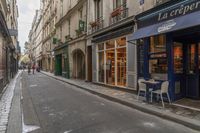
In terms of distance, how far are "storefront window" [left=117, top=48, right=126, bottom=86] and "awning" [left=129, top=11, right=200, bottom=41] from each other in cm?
366

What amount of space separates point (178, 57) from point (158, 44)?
1001 millimetres

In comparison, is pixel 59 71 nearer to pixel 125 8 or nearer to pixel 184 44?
pixel 125 8

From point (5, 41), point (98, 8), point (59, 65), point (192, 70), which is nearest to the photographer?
point (192, 70)

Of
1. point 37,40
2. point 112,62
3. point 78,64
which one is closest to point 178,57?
point 112,62

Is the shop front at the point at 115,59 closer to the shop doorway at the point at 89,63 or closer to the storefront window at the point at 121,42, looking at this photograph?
the storefront window at the point at 121,42

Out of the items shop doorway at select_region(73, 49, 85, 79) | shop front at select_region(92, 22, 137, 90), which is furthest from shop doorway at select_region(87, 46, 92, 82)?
shop doorway at select_region(73, 49, 85, 79)

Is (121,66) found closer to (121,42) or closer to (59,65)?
(121,42)

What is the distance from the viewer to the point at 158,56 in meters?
11.1

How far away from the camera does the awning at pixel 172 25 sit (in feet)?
27.0

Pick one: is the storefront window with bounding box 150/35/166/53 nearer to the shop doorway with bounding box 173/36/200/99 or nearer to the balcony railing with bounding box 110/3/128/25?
the shop doorway with bounding box 173/36/200/99

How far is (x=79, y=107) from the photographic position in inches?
416

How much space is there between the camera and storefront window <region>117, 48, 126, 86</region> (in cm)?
1493

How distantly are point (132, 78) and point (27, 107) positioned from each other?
17.0ft

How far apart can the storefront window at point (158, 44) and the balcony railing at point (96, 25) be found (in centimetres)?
693
